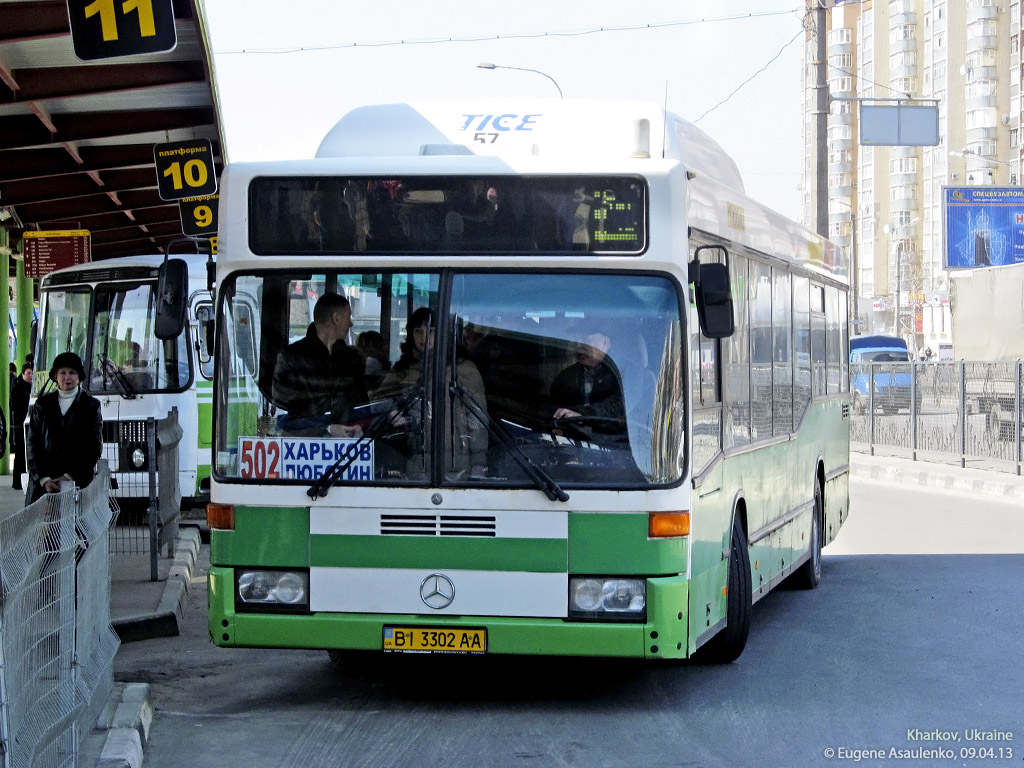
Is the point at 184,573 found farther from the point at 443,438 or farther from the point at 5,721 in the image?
the point at 5,721

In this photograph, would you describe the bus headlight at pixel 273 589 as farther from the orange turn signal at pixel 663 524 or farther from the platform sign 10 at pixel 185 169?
the platform sign 10 at pixel 185 169

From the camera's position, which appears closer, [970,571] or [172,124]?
[970,571]

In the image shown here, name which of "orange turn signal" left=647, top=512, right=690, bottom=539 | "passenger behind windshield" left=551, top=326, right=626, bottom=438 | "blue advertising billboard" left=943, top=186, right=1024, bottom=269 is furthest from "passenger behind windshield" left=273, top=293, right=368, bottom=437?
"blue advertising billboard" left=943, top=186, right=1024, bottom=269

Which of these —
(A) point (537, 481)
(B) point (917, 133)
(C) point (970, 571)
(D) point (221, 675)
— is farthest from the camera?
(B) point (917, 133)

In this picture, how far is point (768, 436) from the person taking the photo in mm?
9992

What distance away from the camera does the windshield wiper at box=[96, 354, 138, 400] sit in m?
17.6

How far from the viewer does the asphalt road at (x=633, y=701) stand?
6.79 meters

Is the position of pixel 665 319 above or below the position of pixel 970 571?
above

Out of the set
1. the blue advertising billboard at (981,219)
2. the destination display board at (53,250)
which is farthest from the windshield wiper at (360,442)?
the blue advertising billboard at (981,219)

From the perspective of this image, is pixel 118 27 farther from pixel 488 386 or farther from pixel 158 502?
pixel 158 502

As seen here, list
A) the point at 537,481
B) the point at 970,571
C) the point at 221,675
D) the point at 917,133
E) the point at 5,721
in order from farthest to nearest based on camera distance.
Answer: the point at 917,133
the point at 970,571
the point at 221,675
the point at 537,481
the point at 5,721

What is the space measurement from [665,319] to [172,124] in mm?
10649

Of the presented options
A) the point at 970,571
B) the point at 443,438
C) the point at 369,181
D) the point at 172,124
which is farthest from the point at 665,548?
the point at 172,124

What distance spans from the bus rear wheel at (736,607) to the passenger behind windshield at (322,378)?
260 cm
